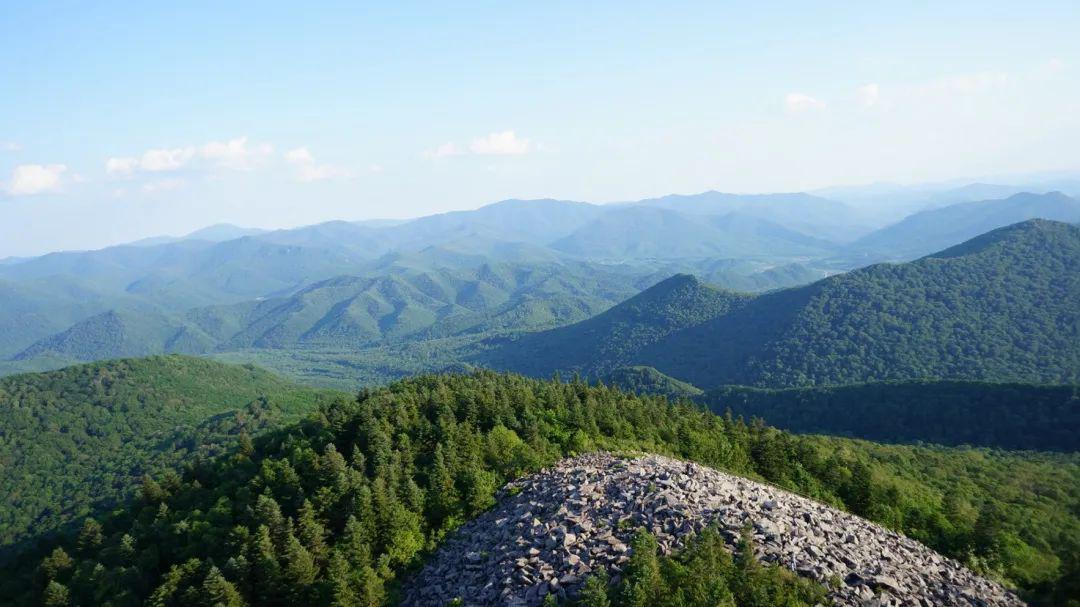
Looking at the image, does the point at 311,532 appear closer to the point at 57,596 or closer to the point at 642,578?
the point at 57,596

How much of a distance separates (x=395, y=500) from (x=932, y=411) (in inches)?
6146

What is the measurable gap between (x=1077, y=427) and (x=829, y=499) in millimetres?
112590

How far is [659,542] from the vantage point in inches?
1512

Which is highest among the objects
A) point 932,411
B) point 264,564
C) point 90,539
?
point 264,564

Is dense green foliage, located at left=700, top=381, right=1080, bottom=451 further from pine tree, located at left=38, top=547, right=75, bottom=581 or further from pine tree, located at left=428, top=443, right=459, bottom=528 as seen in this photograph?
pine tree, located at left=38, top=547, right=75, bottom=581

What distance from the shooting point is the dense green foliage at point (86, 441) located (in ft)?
454

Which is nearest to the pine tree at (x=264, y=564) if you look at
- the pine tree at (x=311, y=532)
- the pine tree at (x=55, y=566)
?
the pine tree at (x=311, y=532)

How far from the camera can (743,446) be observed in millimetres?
72375

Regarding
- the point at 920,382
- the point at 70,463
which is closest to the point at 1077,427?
the point at 920,382

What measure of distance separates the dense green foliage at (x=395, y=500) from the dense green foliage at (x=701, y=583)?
18722mm

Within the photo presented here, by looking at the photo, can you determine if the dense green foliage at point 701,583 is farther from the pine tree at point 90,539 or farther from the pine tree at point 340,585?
the pine tree at point 90,539

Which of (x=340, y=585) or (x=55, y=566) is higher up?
(x=340, y=585)

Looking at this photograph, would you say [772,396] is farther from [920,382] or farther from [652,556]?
[652,556]

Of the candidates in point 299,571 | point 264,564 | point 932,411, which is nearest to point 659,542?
point 299,571
